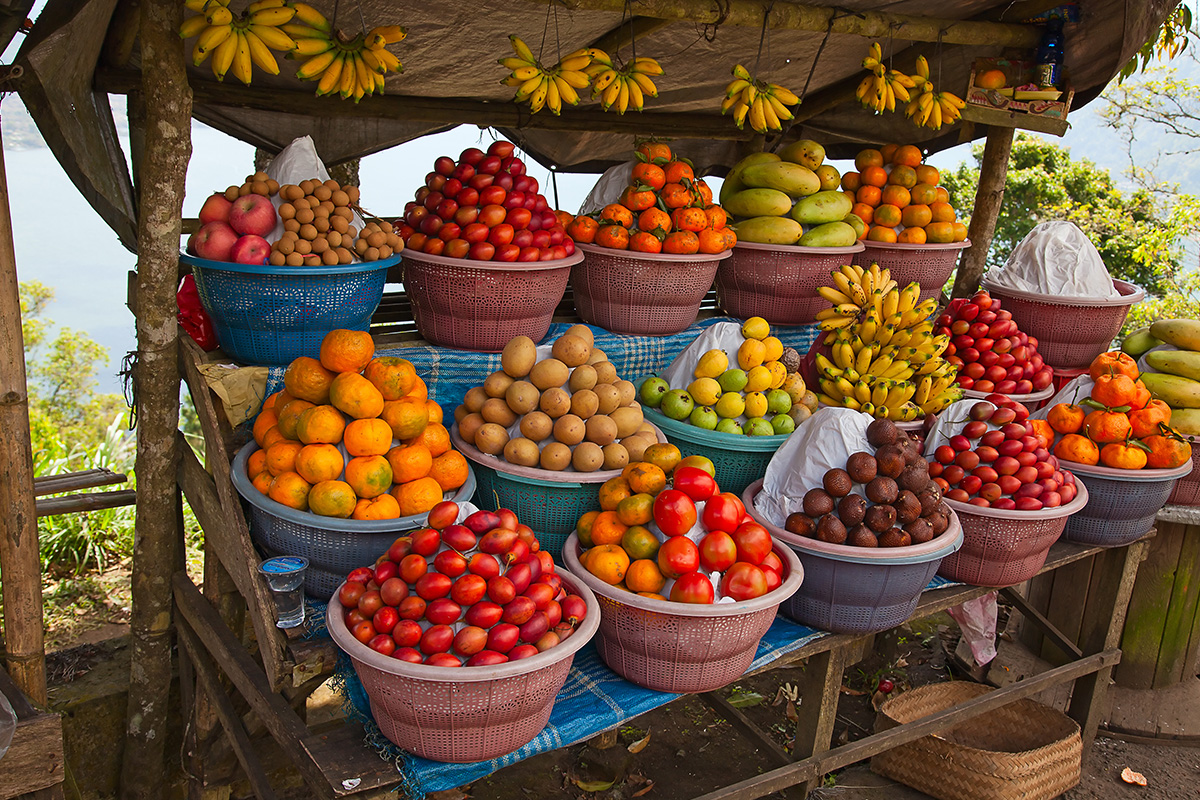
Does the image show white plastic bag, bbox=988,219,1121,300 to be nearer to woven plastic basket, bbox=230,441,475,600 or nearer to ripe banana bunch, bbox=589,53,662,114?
ripe banana bunch, bbox=589,53,662,114

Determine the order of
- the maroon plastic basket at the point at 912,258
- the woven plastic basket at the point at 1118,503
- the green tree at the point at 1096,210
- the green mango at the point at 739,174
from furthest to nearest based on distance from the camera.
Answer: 1. the green tree at the point at 1096,210
2. the maroon plastic basket at the point at 912,258
3. the green mango at the point at 739,174
4. the woven plastic basket at the point at 1118,503

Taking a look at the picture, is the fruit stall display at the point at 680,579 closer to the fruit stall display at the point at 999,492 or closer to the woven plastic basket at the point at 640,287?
the fruit stall display at the point at 999,492

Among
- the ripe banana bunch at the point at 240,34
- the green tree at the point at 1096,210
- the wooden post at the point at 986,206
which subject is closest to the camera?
the ripe banana bunch at the point at 240,34

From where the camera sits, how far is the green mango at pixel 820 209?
3.93 metres

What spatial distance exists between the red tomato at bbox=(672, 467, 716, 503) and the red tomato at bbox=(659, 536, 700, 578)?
16 cm

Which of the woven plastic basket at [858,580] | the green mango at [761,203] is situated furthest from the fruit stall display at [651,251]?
the woven plastic basket at [858,580]

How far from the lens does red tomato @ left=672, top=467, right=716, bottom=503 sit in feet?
8.23

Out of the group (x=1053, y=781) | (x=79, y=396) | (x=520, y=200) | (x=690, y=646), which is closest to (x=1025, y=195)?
(x=1053, y=781)

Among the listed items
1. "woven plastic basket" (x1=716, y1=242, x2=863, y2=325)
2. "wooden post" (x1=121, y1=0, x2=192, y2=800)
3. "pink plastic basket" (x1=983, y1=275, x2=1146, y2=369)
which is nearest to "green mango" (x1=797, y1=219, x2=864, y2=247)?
"woven plastic basket" (x1=716, y1=242, x2=863, y2=325)

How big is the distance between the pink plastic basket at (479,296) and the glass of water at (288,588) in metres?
1.18

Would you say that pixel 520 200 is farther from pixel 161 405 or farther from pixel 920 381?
pixel 920 381

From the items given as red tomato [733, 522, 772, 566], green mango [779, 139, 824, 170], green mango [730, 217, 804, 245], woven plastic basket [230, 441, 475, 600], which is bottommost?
woven plastic basket [230, 441, 475, 600]

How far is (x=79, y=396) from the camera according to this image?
1309 centimetres

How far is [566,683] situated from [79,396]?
13262 mm
